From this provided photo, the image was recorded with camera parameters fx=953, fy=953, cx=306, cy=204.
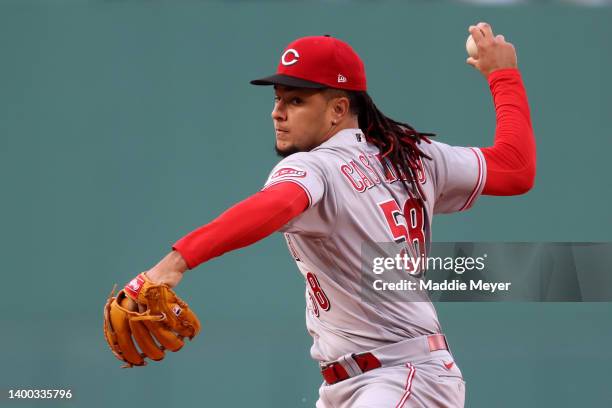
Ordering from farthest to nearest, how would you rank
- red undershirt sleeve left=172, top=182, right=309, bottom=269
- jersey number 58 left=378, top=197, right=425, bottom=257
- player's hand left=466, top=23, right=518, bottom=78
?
1. player's hand left=466, top=23, right=518, bottom=78
2. jersey number 58 left=378, top=197, right=425, bottom=257
3. red undershirt sleeve left=172, top=182, right=309, bottom=269

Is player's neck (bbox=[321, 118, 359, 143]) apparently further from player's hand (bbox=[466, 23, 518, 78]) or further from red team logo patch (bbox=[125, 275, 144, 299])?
red team logo patch (bbox=[125, 275, 144, 299])

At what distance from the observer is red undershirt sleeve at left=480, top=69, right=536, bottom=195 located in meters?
3.13

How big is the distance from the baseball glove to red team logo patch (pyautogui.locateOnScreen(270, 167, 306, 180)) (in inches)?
16.3

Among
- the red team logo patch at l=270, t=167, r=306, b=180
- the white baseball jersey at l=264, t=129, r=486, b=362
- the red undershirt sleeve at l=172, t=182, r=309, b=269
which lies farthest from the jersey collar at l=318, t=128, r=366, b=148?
the red undershirt sleeve at l=172, t=182, r=309, b=269

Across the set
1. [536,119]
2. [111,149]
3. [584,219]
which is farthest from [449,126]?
[111,149]

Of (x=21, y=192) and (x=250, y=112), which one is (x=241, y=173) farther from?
(x=21, y=192)

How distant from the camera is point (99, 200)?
834 cm

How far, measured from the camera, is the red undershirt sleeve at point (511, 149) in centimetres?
313

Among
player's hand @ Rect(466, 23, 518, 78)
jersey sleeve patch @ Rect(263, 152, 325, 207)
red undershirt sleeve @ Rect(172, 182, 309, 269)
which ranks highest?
player's hand @ Rect(466, 23, 518, 78)

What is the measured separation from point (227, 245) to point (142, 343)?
333 millimetres

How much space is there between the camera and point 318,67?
9.51ft

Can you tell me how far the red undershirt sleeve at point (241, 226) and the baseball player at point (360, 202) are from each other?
0.10 meters

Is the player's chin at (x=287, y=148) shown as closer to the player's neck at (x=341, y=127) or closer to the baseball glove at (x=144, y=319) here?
the player's neck at (x=341, y=127)

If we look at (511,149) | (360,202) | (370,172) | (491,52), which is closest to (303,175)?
(360,202)
